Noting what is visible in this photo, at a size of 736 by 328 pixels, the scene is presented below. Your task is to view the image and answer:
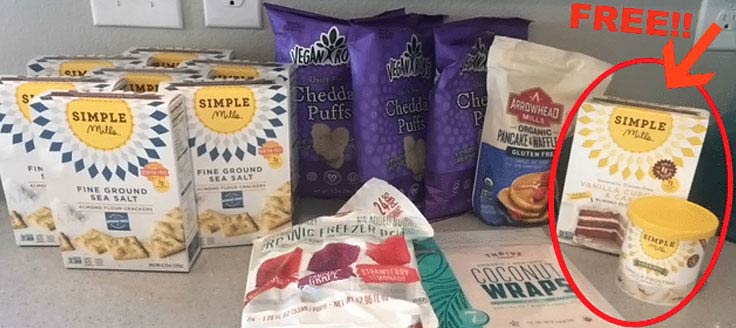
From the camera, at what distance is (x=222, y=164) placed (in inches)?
33.3

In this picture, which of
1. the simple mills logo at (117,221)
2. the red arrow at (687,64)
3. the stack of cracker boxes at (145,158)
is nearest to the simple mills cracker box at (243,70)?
the stack of cracker boxes at (145,158)

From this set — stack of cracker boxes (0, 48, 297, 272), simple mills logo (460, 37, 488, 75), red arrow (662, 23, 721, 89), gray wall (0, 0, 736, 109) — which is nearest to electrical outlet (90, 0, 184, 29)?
gray wall (0, 0, 736, 109)

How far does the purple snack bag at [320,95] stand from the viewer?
94cm

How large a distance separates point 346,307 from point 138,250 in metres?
0.31

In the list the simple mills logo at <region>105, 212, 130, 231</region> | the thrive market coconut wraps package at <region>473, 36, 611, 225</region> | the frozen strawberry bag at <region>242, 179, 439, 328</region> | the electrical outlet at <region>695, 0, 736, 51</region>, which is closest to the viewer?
the frozen strawberry bag at <region>242, 179, 439, 328</region>

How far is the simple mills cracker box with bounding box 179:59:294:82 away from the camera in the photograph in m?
0.88

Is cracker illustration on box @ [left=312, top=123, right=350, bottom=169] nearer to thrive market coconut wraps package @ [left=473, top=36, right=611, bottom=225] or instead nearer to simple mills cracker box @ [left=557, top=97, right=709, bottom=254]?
thrive market coconut wraps package @ [left=473, top=36, right=611, bottom=225]

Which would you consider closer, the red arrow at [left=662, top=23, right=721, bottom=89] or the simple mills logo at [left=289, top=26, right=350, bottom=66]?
the simple mills logo at [left=289, top=26, right=350, bottom=66]

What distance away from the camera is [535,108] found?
914 mm

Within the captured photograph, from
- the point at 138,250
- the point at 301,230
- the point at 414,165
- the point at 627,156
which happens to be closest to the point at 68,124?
the point at 138,250

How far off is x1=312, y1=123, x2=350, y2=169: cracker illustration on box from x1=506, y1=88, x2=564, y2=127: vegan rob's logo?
0.82 feet

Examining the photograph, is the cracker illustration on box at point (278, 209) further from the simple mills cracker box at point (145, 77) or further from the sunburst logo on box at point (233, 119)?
the simple mills cracker box at point (145, 77)

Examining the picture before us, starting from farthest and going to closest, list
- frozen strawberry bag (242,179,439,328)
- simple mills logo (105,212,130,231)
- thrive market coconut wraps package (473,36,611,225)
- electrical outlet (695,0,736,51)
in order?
electrical outlet (695,0,736,51) < thrive market coconut wraps package (473,36,611,225) < simple mills logo (105,212,130,231) < frozen strawberry bag (242,179,439,328)

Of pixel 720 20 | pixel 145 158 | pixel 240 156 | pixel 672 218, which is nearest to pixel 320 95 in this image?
pixel 240 156
